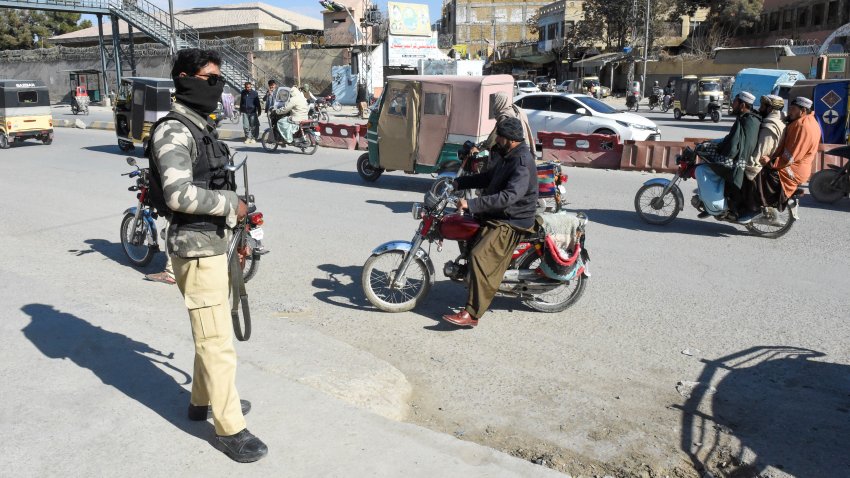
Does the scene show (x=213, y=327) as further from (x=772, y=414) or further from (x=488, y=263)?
(x=772, y=414)

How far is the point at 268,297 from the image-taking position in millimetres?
6625

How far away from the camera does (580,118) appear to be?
17766 millimetres

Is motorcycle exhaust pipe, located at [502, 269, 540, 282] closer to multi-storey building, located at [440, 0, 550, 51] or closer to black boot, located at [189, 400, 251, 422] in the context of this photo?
black boot, located at [189, 400, 251, 422]

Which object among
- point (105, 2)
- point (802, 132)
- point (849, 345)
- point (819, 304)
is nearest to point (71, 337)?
point (849, 345)

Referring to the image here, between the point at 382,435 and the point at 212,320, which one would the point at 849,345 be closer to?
the point at 382,435

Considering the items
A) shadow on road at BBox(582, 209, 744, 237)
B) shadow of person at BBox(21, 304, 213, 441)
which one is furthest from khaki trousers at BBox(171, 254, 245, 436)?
shadow on road at BBox(582, 209, 744, 237)

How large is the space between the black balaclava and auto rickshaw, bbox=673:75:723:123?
3124cm

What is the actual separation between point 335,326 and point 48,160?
45.8ft

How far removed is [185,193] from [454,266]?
3036 millimetres

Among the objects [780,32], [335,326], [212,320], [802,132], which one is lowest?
[335,326]

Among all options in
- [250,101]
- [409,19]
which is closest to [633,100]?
[409,19]

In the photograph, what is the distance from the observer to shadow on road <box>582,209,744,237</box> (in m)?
9.12

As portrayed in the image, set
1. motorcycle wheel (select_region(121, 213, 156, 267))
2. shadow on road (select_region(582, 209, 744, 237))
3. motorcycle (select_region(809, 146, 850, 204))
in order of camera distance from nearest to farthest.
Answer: motorcycle wheel (select_region(121, 213, 156, 267)) < shadow on road (select_region(582, 209, 744, 237)) < motorcycle (select_region(809, 146, 850, 204))

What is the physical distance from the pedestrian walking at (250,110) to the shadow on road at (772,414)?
16.8 meters
